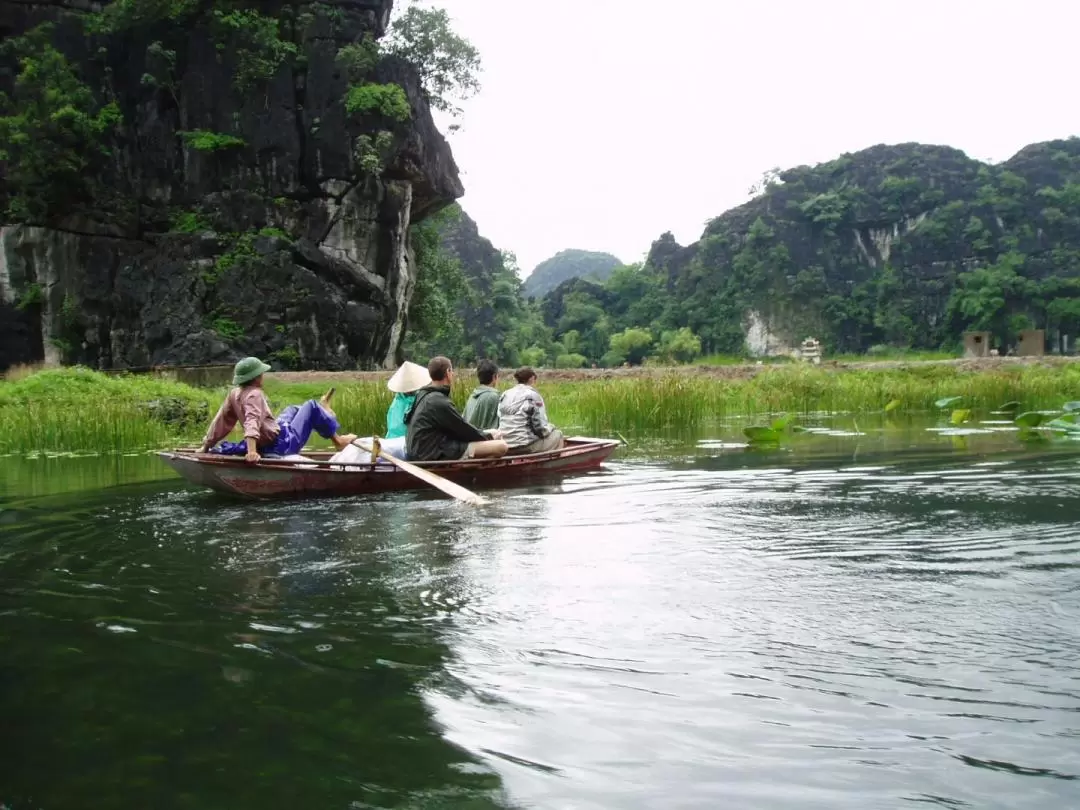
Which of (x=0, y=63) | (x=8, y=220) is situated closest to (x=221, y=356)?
(x=8, y=220)

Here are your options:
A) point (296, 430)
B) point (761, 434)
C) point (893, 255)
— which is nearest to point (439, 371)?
point (296, 430)

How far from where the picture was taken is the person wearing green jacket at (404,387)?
28.5ft

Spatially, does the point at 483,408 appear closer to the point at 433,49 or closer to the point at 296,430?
the point at 296,430

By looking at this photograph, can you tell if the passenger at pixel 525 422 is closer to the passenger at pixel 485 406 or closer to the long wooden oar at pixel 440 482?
the passenger at pixel 485 406

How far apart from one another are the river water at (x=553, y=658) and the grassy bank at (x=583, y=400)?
18.9ft

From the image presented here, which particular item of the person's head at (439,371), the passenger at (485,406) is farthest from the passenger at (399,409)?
the passenger at (485,406)

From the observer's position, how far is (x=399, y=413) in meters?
9.23

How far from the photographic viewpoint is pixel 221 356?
2708cm

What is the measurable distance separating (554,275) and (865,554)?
171 metres

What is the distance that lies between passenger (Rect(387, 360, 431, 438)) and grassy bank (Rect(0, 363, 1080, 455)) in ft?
10.6

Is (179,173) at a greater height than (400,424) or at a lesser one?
greater

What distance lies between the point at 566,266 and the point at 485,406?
167480 millimetres

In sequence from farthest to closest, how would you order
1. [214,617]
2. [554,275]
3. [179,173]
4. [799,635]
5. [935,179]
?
[554,275], [935,179], [179,173], [214,617], [799,635]

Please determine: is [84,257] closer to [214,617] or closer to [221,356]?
[221,356]
